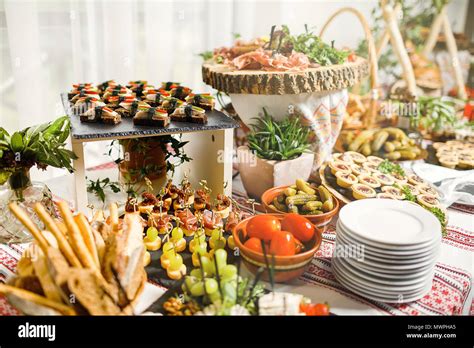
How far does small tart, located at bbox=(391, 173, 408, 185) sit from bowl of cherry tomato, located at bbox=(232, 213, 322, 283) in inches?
22.8

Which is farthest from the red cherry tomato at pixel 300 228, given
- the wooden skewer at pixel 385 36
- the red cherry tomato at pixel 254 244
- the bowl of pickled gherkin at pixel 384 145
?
the wooden skewer at pixel 385 36

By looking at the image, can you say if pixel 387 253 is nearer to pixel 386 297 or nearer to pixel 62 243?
pixel 386 297

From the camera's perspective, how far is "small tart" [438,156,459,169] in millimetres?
1986

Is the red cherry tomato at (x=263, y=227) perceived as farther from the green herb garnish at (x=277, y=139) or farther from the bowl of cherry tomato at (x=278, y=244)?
the green herb garnish at (x=277, y=139)

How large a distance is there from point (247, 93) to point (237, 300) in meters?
0.88

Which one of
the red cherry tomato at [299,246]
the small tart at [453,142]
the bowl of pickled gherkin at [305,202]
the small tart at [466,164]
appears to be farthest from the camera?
the small tart at [453,142]

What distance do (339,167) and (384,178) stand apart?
0.54 feet

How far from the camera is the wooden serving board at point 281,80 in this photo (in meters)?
1.70

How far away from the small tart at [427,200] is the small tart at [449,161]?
432 mm

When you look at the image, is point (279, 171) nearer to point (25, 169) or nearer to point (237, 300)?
point (237, 300)

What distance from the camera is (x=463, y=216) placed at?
5.55 feet

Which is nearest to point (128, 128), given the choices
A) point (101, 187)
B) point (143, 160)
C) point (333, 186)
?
point (143, 160)

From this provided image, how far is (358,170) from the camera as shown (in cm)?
176
